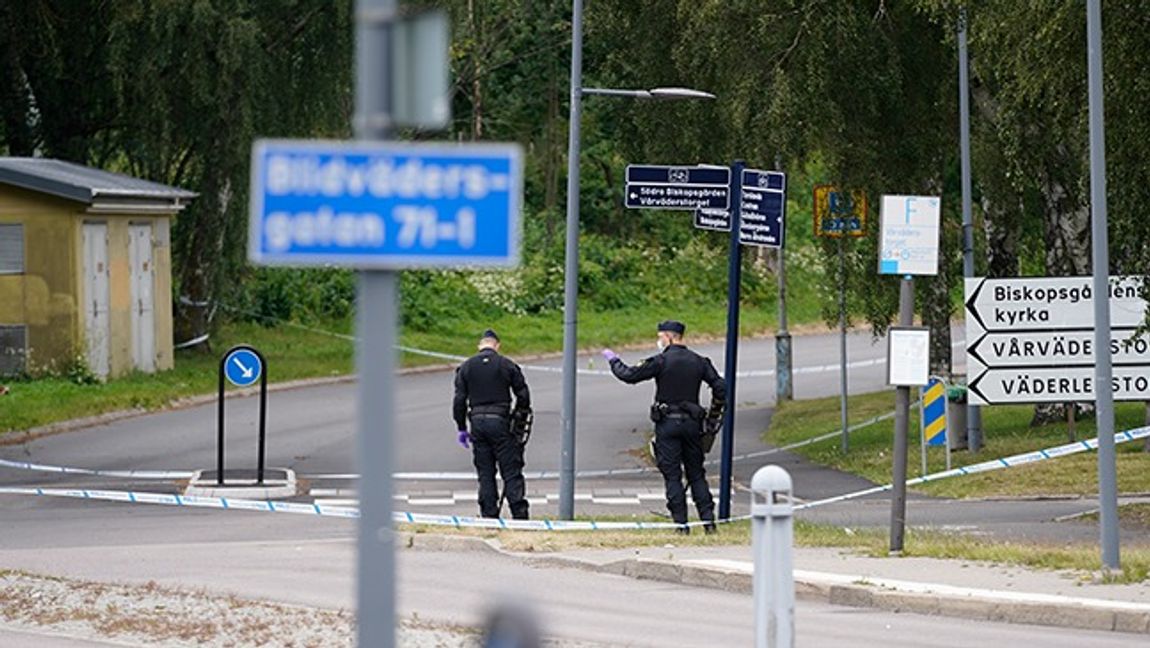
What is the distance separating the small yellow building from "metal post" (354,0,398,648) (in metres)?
30.0

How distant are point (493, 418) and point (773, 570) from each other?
10.2m

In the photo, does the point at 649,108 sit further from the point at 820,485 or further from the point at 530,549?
the point at 530,549

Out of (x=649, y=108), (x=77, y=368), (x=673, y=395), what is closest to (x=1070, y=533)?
(x=673, y=395)

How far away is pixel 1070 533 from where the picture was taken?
19234 mm

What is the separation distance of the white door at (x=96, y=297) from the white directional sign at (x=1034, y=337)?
719 inches

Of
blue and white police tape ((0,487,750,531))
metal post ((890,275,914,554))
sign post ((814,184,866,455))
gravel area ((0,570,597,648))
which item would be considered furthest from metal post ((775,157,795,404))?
gravel area ((0,570,597,648))

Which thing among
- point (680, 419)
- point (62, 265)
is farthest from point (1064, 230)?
point (62, 265)

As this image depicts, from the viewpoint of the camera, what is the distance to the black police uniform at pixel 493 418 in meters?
19.4

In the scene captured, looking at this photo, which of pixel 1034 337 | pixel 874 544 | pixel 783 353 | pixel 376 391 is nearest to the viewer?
pixel 376 391

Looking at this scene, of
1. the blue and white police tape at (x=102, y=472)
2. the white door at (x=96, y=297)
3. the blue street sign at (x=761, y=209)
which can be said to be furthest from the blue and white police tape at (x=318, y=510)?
the white door at (x=96, y=297)

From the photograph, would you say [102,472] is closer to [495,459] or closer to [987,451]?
[495,459]

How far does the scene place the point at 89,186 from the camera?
34.7 metres

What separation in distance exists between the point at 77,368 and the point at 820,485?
1471 cm

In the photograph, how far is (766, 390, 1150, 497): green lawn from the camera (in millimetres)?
24344
